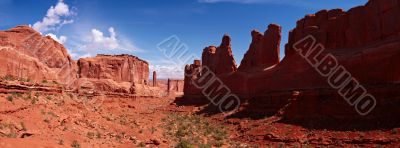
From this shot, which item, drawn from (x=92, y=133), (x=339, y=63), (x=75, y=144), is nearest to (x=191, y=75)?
(x=339, y=63)

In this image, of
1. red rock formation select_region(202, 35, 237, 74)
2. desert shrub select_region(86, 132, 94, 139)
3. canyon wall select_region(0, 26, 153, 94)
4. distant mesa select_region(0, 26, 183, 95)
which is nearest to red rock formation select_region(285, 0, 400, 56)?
red rock formation select_region(202, 35, 237, 74)

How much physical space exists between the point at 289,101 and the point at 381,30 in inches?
395

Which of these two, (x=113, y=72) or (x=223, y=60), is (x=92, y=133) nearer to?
(x=223, y=60)

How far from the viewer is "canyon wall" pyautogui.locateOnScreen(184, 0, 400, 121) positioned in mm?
24531

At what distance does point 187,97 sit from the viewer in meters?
67.1

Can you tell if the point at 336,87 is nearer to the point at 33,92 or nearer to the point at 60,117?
the point at 60,117

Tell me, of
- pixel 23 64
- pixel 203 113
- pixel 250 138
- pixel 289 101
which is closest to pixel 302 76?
pixel 289 101

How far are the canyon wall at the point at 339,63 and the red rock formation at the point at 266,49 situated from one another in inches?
5.1

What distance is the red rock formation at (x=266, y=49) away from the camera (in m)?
42.9

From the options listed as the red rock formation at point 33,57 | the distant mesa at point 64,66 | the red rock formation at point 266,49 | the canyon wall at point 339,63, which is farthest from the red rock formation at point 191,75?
the canyon wall at point 339,63

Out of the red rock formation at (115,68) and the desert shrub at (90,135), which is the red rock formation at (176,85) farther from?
the desert shrub at (90,135)

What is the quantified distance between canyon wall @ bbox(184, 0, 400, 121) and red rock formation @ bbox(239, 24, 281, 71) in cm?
13

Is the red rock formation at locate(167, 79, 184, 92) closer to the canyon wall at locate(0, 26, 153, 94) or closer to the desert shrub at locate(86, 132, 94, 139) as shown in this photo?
the canyon wall at locate(0, 26, 153, 94)

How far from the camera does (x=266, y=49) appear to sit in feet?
144
